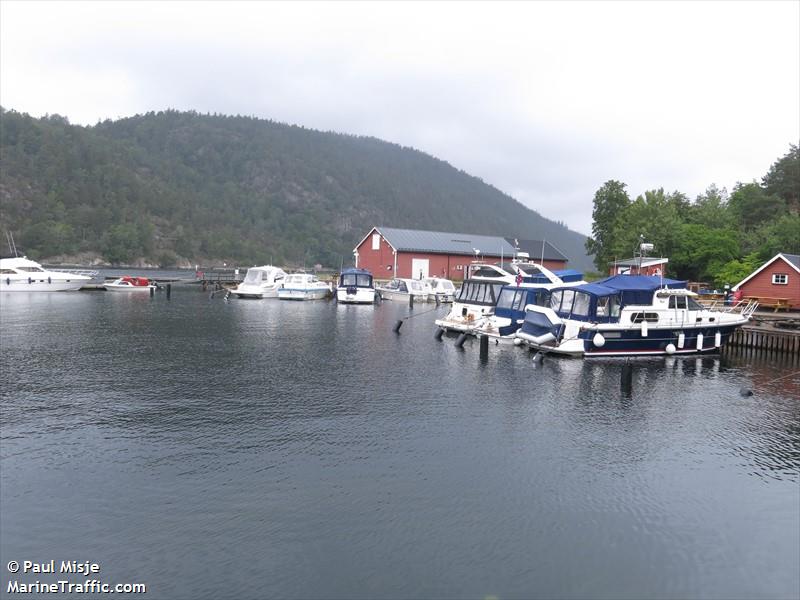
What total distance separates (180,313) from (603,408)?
122 feet

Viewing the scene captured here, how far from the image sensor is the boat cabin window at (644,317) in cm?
3044

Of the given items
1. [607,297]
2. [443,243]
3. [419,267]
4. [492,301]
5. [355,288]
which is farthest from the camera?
[443,243]

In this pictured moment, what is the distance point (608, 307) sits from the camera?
30.2 metres

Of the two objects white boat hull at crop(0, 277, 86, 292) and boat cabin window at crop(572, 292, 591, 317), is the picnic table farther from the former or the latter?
white boat hull at crop(0, 277, 86, 292)

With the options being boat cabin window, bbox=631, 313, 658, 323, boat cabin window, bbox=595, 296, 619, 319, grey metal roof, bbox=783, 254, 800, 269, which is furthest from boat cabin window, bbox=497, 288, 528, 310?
grey metal roof, bbox=783, 254, 800, 269

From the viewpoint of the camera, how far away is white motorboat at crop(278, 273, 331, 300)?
64062 mm

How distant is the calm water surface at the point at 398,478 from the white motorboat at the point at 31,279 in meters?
45.9

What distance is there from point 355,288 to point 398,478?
4698 cm

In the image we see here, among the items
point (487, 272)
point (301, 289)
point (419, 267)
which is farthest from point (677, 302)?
point (419, 267)

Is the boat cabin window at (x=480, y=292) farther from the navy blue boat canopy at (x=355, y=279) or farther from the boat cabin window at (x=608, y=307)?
the navy blue boat canopy at (x=355, y=279)

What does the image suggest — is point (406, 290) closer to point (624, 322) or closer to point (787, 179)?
point (624, 322)

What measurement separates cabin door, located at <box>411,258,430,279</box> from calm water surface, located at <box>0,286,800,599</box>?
4984cm

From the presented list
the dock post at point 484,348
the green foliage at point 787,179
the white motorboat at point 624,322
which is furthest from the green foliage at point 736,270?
the dock post at point 484,348

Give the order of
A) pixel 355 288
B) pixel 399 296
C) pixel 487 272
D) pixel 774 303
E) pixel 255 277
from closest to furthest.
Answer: pixel 774 303 < pixel 487 272 < pixel 355 288 < pixel 399 296 < pixel 255 277
